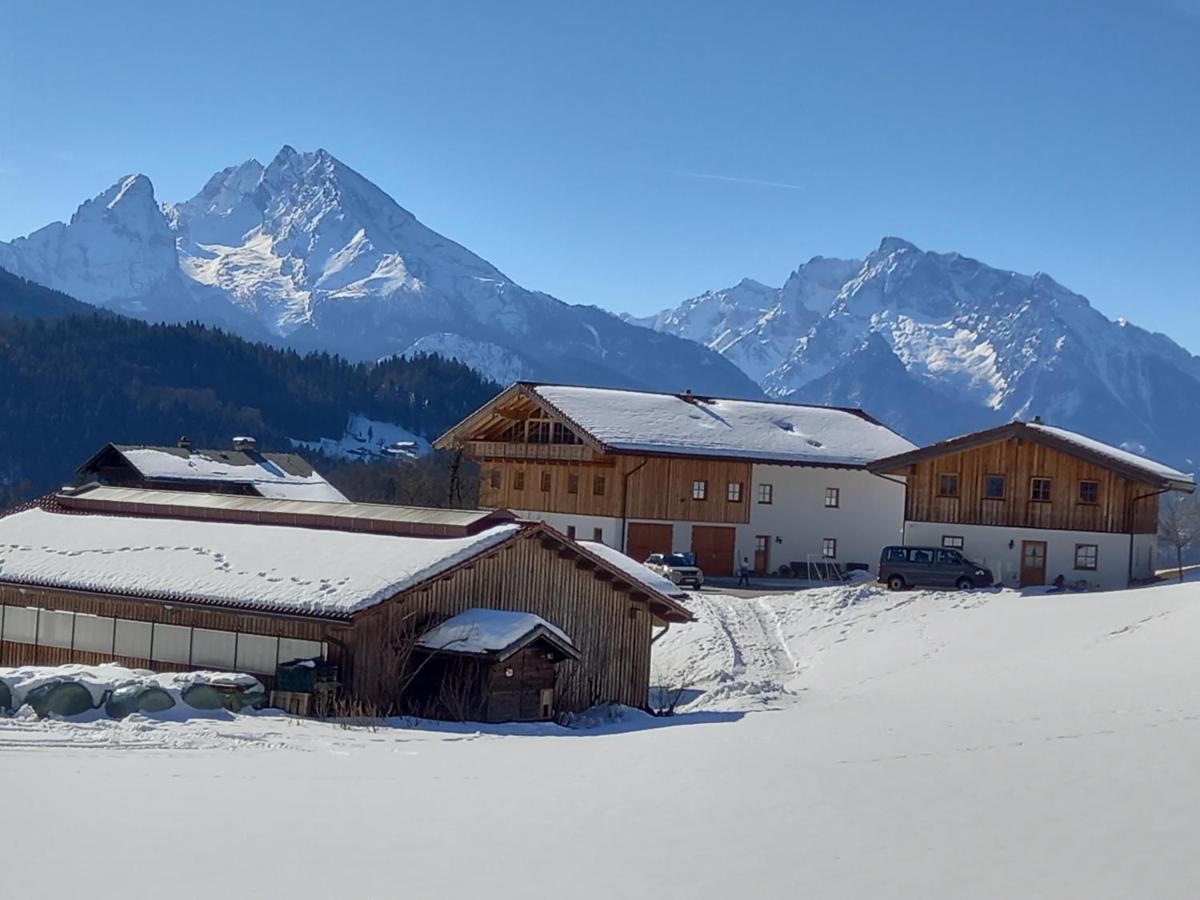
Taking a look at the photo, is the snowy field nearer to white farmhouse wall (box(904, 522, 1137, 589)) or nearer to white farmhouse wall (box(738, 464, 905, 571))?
white farmhouse wall (box(904, 522, 1137, 589))

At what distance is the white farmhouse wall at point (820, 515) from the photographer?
55156 mm

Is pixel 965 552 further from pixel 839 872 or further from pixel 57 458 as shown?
pixel 57 458

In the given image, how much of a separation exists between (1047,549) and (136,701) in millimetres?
32807

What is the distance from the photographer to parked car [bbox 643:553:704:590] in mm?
48109

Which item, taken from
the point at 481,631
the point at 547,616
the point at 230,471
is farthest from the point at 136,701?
the point at 230,471

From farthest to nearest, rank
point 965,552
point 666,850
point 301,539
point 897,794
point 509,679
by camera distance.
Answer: point 965,552, point 301,539, point 509,679, point 897,794, point 666,850

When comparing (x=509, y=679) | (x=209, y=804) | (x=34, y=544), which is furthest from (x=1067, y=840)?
(x=34, y=544)

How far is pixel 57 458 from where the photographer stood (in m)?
161

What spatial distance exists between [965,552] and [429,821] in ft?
121

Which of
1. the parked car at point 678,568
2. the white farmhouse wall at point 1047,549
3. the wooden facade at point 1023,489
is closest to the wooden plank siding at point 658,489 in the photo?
the parked car at point 678,568

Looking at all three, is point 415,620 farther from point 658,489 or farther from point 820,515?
point 820,515

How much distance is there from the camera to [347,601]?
82.1 feet

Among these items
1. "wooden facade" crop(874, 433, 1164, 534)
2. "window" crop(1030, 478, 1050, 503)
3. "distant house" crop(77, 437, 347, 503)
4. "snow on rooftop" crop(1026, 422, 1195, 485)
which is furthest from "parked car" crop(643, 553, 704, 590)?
"distant house" crop(77, 437, 347, 503)

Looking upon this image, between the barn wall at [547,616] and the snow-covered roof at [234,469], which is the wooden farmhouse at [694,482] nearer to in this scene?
the snow-covered roof at [234,469]
